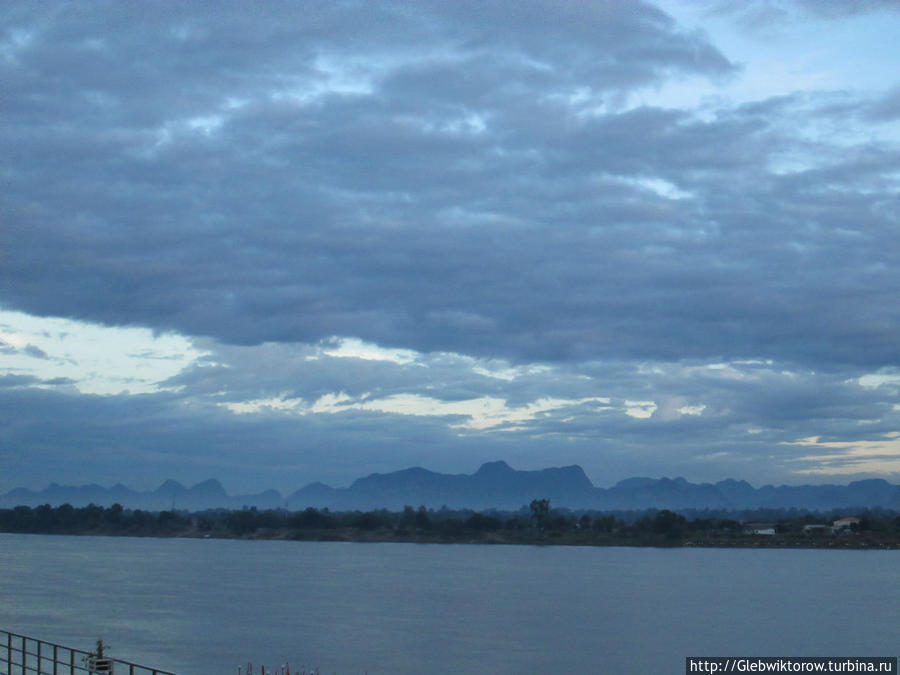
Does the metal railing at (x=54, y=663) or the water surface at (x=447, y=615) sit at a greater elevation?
the metal railing at (x=54, y=663)

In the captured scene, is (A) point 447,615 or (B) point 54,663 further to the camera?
(A) point 447,615

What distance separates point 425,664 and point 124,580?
235 feet

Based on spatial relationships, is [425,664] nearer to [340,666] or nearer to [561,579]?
[340,666]

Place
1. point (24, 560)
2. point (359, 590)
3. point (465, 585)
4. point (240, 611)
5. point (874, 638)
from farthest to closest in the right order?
point (24, 560)
point (465, 585)
point (359, 590)
point (240, 611)
point (874, 638)

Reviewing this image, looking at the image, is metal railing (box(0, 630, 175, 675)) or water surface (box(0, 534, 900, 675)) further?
water surface (box(0, 534, 900, 675))

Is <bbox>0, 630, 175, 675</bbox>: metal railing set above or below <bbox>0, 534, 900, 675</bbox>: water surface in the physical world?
above

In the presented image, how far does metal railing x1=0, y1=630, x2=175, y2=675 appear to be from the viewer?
81.7 feet

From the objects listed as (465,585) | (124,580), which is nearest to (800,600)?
(465,585)

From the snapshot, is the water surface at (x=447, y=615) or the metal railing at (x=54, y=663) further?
the water surface at (x=447, y=615)

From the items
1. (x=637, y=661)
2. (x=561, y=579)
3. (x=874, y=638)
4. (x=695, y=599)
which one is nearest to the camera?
(x=637, y=661)

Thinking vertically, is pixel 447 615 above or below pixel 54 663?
below

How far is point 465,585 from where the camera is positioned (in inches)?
4530

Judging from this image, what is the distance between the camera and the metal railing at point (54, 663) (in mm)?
24906

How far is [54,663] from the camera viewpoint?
2511 centimetres
